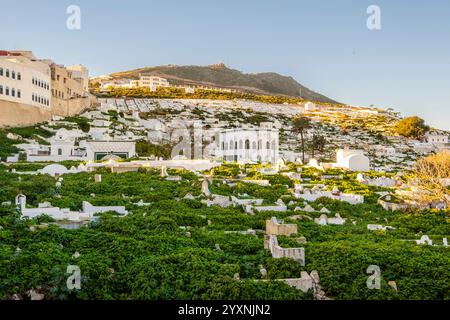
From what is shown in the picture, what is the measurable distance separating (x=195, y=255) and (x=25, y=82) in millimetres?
46185

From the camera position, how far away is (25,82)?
54.4 metres

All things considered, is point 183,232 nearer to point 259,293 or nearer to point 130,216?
point 130,216

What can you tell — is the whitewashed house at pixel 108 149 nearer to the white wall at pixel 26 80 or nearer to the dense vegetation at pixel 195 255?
the white wall at pixel 26 80

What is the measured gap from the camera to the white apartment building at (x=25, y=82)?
5109cm

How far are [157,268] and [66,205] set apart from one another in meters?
9.54

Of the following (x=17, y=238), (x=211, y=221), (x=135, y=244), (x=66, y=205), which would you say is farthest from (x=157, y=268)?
(x=66, y=205)

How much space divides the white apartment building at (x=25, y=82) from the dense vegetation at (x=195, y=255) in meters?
31.3

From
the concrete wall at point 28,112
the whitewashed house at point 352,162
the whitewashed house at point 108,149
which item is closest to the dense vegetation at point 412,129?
the whitewashed house at point 352,162

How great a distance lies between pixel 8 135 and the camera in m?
46.8

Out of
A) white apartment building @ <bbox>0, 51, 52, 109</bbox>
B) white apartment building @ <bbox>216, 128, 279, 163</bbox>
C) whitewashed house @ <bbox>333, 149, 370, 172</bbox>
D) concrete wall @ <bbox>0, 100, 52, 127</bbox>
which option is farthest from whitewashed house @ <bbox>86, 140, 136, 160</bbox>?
whitewashed house @ <bbox>333, 149, 370, 172</bbox>

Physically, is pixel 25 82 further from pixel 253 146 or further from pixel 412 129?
pixel 412 129

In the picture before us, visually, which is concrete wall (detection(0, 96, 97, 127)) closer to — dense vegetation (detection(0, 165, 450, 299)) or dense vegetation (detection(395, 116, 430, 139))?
dense vegetation (detection(0, 165, 450, 299))

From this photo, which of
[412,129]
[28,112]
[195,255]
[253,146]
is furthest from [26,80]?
[412,129]

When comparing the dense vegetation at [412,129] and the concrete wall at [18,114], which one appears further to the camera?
the dense vegetation at [412,129]
